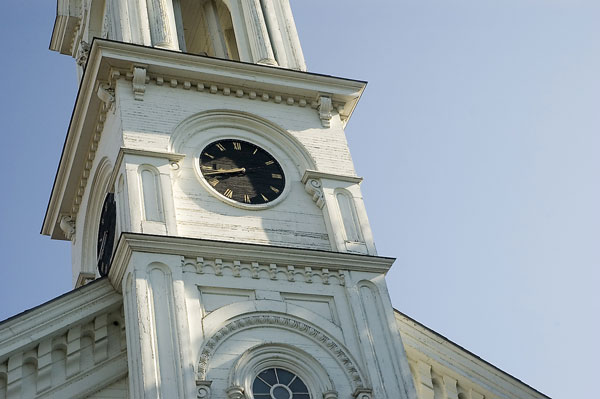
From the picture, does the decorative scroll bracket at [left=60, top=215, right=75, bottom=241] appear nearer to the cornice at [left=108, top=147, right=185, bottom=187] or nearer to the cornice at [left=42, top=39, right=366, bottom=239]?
the cornice at [left=42, top=39, right=366, bottom=239]

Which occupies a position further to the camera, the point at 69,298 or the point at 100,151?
the point at 100,151

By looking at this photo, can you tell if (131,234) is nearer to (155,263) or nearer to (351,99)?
(155,263)

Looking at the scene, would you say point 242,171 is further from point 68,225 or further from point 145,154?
point 68,225

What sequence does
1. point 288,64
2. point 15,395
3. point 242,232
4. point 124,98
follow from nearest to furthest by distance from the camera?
point 15,395, point 242,232, point 124,98, point 288,64

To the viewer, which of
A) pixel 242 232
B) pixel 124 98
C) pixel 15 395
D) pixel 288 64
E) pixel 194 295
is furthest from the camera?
pixel 288 64

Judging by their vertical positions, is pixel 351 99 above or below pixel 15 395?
above

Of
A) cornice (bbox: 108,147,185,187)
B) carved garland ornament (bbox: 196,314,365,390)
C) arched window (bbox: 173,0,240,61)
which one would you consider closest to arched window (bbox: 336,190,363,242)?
carved garland ornament (bbox: 196,314,365,390)

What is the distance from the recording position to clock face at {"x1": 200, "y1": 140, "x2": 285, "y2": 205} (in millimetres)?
20453

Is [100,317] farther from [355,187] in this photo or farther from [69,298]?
[355,187]

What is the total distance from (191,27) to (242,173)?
7907mm

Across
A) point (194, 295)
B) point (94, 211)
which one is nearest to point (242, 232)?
point (194, 295)

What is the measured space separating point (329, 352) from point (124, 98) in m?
6.59

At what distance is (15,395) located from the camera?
662 inches

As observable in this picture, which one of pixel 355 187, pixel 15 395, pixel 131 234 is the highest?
pixel 355 187
